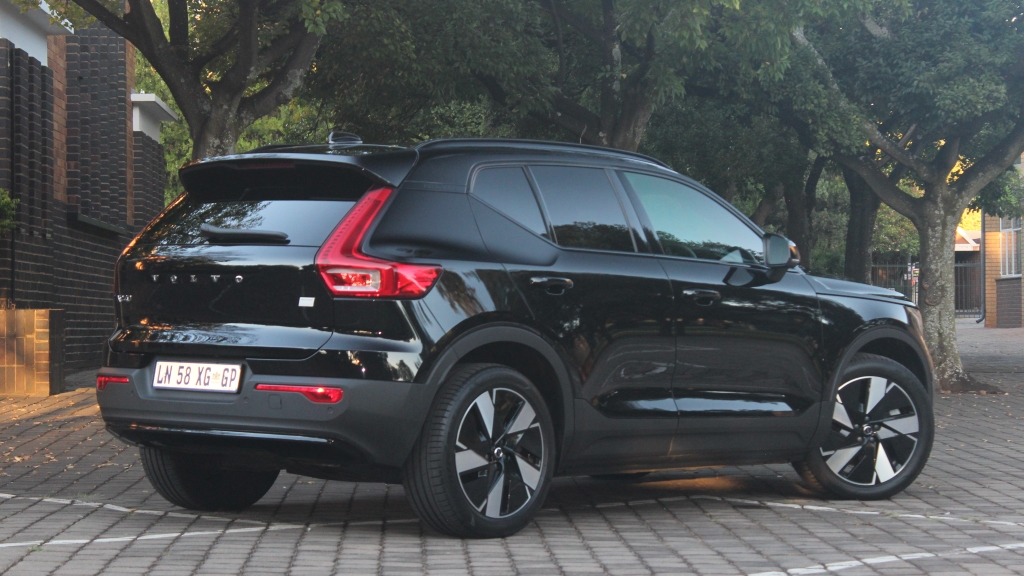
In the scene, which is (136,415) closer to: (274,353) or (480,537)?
(274,353)

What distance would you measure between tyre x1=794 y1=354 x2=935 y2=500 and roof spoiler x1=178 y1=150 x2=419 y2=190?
9.83 feet

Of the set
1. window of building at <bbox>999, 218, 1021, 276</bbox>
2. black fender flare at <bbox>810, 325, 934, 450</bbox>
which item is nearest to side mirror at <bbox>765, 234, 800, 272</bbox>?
black fender flare at <bbox>810, 325, 934, 450</bbox>

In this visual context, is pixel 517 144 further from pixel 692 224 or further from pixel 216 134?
pixel 216 134

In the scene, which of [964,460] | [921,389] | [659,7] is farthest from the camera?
[659,7]

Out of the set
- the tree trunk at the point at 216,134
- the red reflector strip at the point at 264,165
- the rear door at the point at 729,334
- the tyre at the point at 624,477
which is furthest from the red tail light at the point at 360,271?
the tree trunk at the point at 216,134

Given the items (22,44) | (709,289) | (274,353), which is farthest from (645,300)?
(22,44)

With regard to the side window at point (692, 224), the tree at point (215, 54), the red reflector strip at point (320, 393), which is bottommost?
the red reflector strip at point (320, 393)

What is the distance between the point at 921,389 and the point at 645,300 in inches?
85.8

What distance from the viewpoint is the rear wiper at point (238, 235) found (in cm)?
587

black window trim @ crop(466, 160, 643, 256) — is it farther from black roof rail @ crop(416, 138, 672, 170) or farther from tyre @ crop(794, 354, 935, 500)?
tyre @ crop(794, 354, 935, 500)

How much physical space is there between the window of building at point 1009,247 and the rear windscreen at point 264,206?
3862cm

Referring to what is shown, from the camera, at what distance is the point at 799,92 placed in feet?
54.9

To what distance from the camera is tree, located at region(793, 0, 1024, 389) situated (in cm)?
1591

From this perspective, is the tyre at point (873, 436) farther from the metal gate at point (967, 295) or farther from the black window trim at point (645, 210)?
the metal gate at point (967, 295)
